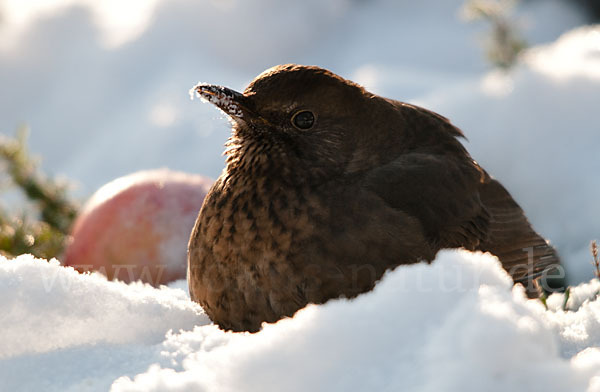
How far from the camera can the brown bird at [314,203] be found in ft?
5.72

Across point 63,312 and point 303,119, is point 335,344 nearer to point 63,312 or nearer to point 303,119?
point 63,312

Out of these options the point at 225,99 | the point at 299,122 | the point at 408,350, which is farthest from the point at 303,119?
the point at 408,350

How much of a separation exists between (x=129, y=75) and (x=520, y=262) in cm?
379

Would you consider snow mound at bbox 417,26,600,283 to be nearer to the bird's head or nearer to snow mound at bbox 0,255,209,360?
the bird's head

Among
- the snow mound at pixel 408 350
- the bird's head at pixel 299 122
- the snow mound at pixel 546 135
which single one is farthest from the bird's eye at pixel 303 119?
the snow mound at pixel 546 135

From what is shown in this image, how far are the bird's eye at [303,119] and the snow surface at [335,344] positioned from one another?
667 mm

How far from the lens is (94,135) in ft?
16.4

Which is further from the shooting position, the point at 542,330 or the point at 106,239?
the point at 106,239

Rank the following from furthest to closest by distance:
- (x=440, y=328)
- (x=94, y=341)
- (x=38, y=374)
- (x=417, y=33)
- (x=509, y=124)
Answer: (x=417, y=33)
(x=509, y=124)
(x=94, y=341)
(x=38, y=374)
(x=440, y=328)

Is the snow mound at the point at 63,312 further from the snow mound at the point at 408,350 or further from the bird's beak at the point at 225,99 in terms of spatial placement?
the bird's beak at the point at 225,99

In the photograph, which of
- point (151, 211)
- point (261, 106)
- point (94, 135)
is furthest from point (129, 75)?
point (261, 106)

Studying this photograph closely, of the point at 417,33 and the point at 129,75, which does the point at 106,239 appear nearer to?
the point at 129,75

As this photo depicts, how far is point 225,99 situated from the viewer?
6.17 feet

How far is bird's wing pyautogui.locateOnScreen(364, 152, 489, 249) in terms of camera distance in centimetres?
191
